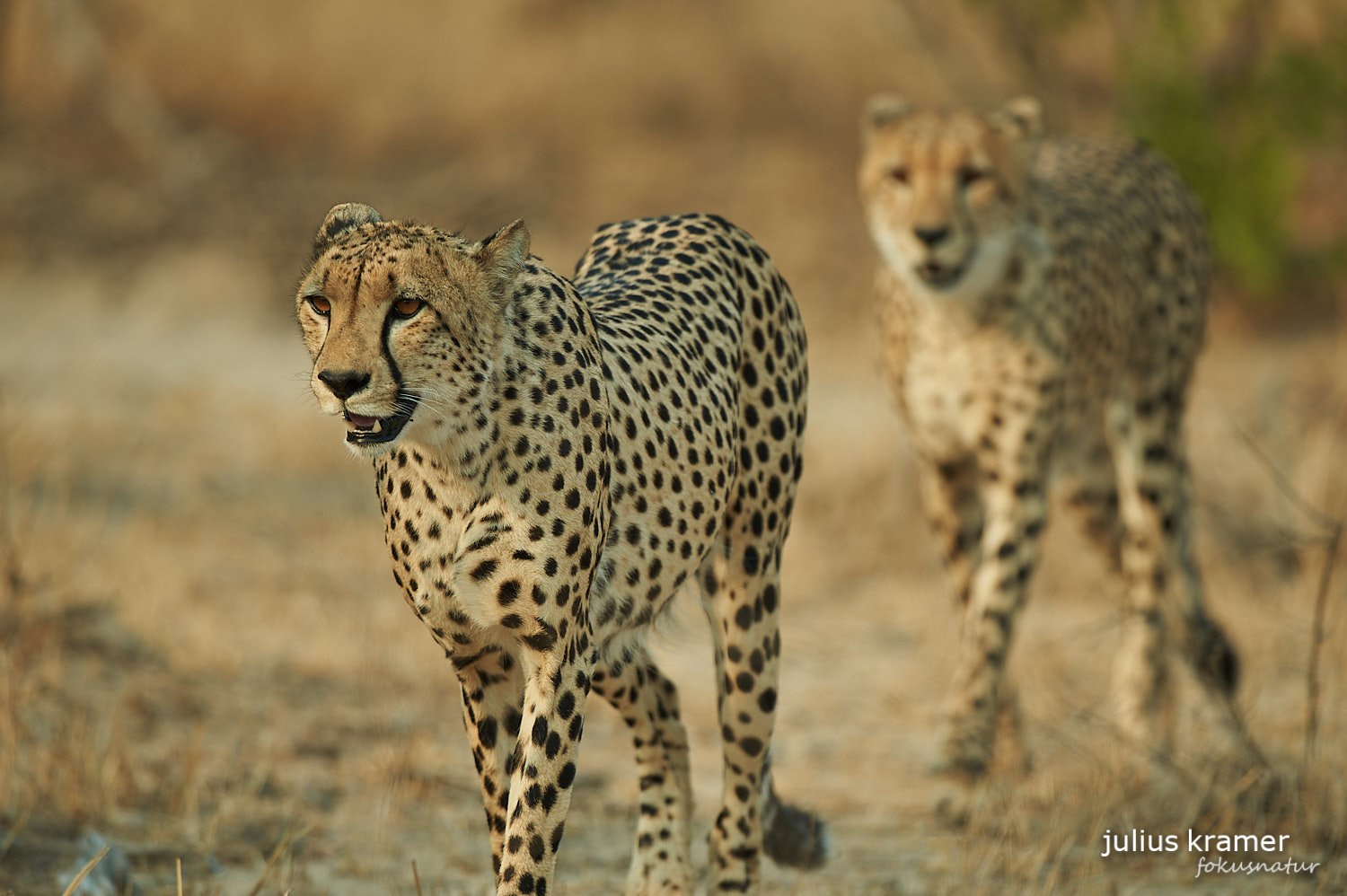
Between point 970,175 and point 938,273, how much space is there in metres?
0.31

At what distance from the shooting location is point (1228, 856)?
3758mm

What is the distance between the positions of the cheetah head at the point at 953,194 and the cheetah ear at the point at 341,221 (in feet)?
6.95

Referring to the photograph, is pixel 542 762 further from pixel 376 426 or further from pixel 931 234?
pixel 931 234

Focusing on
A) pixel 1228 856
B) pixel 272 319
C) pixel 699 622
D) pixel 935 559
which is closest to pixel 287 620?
pixel 699 622

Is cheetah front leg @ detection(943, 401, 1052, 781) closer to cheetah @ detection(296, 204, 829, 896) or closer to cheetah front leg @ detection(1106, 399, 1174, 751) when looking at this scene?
cheetah front leg @ detection(1106, 399, 1174, 751)

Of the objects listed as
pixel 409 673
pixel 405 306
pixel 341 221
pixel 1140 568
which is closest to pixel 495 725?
pixel 405 306

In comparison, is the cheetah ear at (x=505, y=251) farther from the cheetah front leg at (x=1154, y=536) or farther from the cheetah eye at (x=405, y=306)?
the cheetah front leg at (x=1154, y=536)

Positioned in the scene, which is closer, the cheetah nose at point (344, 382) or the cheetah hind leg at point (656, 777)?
the cheetah nose at point (344, 382)

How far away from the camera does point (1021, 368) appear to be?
4.62 meters

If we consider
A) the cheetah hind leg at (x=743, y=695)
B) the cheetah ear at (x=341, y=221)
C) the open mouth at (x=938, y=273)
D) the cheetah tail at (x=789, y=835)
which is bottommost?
the cheetah tail at (x=789, y=835)

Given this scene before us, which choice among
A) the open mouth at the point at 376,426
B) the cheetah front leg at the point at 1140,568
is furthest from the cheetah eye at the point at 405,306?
the cheetah front leg at the point at 1140,568

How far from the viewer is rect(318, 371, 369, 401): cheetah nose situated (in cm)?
232

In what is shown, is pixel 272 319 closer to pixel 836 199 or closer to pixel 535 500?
pixel 836 199

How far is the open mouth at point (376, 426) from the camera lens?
238 cm
